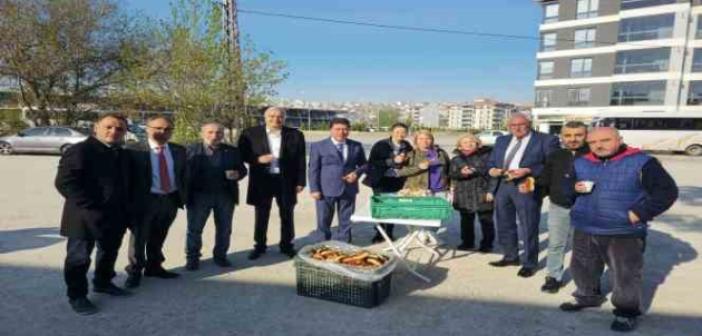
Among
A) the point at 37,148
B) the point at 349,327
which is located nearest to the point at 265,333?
the point at 349,327

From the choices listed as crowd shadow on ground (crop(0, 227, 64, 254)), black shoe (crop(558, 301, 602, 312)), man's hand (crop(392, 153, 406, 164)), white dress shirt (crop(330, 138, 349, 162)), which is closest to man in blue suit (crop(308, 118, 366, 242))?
white dress shirt (crop(330, 138, 349, 162))

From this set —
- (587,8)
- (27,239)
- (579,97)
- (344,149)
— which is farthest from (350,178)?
(587,8)

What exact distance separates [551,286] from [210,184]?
3.68 m

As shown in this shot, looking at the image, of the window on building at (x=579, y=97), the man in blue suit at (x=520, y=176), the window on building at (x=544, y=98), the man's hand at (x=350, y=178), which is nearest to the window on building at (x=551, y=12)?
the window on building at (x=544, y=98)

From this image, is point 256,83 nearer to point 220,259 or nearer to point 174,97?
point 174,97

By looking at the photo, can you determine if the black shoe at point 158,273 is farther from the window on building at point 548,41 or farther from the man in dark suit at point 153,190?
the window on building at point 548,41

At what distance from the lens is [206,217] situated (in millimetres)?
4984

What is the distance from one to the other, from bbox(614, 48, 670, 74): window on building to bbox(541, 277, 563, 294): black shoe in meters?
40.3

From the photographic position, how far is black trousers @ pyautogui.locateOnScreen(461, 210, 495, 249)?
5.78 metres

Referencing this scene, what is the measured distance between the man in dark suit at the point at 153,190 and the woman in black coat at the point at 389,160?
241cm

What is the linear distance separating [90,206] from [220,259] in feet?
5.79

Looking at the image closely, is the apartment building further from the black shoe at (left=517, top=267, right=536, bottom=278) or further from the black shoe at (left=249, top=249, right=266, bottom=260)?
the black shoe at (left=249, top=249, right=266, bottom=260)

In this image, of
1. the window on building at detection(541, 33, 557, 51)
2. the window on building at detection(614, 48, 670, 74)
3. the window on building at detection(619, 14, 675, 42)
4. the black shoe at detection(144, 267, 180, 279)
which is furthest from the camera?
the window on building at detection(541, 33, 557, 51)

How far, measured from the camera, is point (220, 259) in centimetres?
521
